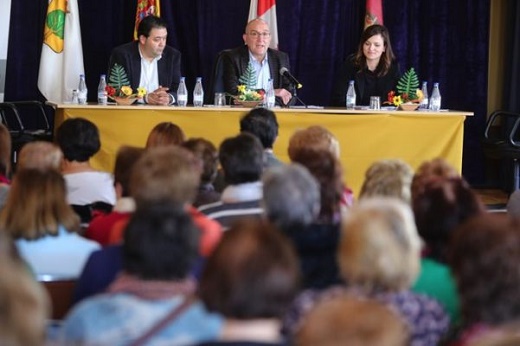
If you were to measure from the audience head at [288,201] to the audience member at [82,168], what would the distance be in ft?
4.69

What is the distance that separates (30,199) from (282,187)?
0.79m

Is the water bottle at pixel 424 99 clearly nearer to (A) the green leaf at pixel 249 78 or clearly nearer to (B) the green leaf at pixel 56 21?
(A) the green leaf at pixel 249 78

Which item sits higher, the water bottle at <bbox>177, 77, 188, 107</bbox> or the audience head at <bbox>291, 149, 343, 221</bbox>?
the water bottle at <bbox>177, 77, 188, 107</bbox>

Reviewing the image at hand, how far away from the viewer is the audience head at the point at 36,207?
277 cm

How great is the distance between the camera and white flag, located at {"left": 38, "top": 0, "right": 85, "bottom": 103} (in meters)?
7.52

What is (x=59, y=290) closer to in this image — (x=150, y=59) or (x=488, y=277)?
(x=488, y=277)

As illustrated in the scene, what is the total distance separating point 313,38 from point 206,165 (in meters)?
4.60

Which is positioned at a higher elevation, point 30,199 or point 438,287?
point 30,199

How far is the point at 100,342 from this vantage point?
1.87 metres

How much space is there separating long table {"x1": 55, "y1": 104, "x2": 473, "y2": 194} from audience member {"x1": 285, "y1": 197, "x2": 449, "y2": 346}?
418 cm

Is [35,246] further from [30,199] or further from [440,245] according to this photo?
[440,245]

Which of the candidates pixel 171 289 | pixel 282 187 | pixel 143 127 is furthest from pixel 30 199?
pixel 143 127

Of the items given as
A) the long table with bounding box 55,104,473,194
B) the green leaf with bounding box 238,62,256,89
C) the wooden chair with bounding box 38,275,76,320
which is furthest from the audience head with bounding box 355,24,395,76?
the wooden chair with bounding box 38,275,76,320

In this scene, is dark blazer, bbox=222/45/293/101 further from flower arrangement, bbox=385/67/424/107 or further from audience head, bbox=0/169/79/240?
audience head, bbox=0/169/79/240
